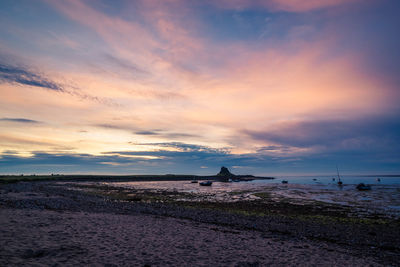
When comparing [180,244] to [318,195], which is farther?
[318,195]

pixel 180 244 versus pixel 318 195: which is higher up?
pixel 180 244

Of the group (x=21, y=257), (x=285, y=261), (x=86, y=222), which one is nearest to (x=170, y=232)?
(x=86, y=222)

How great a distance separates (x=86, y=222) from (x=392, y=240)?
24481 mm

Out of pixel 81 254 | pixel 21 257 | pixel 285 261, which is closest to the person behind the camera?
pixel 21 257

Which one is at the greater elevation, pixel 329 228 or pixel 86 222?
pixel 86 222

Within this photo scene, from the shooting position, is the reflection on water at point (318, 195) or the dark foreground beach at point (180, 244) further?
the reflection on water at point (318, 195)

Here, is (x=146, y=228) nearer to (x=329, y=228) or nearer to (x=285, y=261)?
(x=285, y=261)

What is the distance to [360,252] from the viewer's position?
1462 centimetres

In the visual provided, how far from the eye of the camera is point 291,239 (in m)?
16.7

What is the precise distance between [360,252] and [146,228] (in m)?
14.9

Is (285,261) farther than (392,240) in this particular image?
No

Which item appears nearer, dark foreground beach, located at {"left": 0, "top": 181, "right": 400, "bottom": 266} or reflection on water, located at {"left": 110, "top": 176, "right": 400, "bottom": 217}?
dark foreground beach, located at {"left": 0, "top": 181, "right": 400, "bottom": 266}

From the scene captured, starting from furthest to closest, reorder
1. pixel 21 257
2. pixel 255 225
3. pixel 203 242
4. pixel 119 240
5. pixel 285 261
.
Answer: pixel 255 225 → pixel 203 242 → pixel 119 240 → pixel 285 261 → pixel 21 257

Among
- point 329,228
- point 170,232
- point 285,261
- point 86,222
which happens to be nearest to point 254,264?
point 285,261
